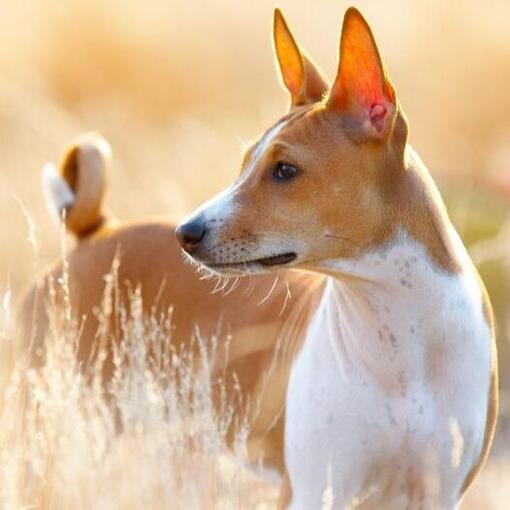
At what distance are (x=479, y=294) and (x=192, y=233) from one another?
96cm

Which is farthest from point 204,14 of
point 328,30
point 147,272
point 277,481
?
point 277,481

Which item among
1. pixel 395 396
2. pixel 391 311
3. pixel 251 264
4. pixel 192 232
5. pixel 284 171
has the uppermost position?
pixel 284 171

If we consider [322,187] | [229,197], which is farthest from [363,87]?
[229,197]

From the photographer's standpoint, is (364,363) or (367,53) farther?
(364,363)

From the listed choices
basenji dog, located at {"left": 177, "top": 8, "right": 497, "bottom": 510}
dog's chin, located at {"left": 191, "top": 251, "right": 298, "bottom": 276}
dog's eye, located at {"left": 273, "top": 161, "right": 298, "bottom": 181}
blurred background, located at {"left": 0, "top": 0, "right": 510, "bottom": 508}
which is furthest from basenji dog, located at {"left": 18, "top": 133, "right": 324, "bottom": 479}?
blurred background, located at {"left": 0, "top": 0, "right": 510, "bottom": 508}

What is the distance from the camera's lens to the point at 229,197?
4.74m

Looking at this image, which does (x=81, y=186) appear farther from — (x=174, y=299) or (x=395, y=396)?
(x=395, y=396)

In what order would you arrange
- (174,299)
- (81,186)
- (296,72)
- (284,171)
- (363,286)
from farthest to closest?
1. (81,186)
2. (174,299)
3. (296,72)
4. (363,286)
5. (284,171)

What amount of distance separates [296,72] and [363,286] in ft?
2.65

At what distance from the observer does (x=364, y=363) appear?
5.03 metres

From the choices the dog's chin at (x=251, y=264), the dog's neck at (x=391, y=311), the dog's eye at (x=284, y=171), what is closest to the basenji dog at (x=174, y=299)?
the dog's neck at (x=391, y=311)

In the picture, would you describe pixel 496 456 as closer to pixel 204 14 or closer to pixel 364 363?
pixel 364 363

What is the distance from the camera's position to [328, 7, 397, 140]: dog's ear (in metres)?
4.69

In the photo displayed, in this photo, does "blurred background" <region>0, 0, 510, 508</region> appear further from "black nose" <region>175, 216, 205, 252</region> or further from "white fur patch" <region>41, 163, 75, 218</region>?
"black nose" <region>175, 216, 205, 252</region>
